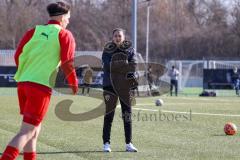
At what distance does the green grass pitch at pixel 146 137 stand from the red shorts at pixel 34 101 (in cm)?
248

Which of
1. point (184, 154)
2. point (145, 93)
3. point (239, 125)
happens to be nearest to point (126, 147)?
point (184, 154)

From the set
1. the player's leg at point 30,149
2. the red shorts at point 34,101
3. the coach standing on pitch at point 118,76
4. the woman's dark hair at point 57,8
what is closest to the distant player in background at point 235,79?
the coach standing on pitch at point 118,76

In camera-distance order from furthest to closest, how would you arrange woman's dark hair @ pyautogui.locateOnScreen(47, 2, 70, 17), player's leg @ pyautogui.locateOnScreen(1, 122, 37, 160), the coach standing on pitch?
1. the coach standing on pitch
2. woman's dark hair @ pyautogui.locateOnScreen(47, 2, 70, 17)
3. player's leg @ pyautogui.locateOnScreen(1, 122, 37, 160)

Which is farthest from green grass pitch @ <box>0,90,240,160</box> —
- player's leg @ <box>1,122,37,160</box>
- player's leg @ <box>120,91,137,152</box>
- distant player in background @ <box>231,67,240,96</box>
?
distant player in background @ <box>231,67,240,96</box>

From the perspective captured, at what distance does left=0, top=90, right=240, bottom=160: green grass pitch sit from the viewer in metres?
9.91

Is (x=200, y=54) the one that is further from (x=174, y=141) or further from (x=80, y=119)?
(x=174, y=141)

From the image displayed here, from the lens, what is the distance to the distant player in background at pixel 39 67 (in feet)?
23.0

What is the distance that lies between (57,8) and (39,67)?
0.74 meters

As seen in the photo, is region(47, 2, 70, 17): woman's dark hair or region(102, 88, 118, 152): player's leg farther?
region(102, 88, 118, 152): player's leg

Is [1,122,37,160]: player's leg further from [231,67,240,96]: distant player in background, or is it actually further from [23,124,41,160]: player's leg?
[231,67,240,96]: distant player in background

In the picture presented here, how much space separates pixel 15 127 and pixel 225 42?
61133mm

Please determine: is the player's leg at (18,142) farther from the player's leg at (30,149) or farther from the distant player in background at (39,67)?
the player's leg at (30,149)

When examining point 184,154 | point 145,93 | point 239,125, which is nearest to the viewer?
point 184,154

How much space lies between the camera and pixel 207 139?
12.2 m
